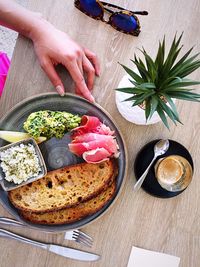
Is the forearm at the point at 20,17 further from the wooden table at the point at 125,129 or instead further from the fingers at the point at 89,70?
the fingers at the point at 89,70

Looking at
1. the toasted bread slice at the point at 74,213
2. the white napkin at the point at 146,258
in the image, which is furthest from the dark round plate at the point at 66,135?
the white napkin at the point at 146,258

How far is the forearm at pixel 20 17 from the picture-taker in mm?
1010

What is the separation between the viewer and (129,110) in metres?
0.96

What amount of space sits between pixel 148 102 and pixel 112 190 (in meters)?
0.29

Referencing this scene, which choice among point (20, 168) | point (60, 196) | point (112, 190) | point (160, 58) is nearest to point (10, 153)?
point (20, 168)

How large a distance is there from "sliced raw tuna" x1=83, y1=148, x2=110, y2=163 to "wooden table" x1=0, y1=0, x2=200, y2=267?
3.7 inches

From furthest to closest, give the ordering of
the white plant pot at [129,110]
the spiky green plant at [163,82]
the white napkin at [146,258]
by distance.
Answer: the white napkin at [146,258]
the white plant pot at [129,110]
the spiky green plant at [163,82]

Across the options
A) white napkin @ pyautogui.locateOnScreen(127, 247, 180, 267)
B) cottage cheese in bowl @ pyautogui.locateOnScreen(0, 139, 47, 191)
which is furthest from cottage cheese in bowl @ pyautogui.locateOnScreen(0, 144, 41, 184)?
white napkin @ pyautogui.locateOnScreen(127, 247, 180, 267)

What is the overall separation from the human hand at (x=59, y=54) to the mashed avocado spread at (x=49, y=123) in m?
0.07

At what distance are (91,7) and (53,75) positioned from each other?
21 cm

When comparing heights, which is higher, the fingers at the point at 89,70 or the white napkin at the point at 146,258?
the fingers at the point at 89,70

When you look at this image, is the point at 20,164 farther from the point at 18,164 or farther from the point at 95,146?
the point at 95,146

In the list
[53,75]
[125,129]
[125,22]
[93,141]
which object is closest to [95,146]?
[93,141]

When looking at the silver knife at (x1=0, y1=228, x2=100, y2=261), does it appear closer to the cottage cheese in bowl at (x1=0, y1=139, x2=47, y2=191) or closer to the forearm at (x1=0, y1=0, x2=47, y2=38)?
the cottage cheese in bowl at (x1=0, y1=139, x2=47, y2=191)
